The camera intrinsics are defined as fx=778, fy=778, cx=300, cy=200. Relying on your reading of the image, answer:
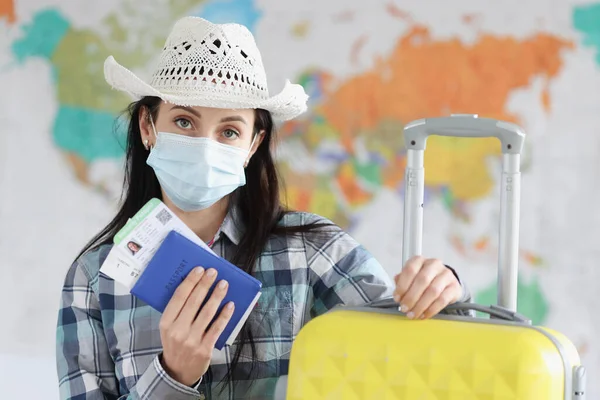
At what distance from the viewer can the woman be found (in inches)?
45.1

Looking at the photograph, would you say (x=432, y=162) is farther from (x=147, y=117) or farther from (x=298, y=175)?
(x=147, y=117)

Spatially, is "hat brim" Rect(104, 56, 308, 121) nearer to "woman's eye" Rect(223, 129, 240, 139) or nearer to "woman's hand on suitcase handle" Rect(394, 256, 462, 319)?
"woman's eye" Rect(223, 129, 240, 139)

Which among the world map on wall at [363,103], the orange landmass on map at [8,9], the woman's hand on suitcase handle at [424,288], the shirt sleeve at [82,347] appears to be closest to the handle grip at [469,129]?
the woman's hand on suitcase handle at [424,288]

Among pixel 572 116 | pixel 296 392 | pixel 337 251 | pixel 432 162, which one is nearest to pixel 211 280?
pixel 296 392

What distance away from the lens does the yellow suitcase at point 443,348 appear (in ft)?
2.62

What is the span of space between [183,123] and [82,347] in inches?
15.1

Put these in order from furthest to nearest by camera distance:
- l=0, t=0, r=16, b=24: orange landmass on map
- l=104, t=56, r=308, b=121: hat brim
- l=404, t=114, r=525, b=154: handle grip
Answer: l=0, t=0, r=16, b=24: orange landmass on map → l=104, t=56, r=308, b=121: hat brim → l=404, t=114, r=525, b=154: handle grip

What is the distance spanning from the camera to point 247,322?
119 centimetres

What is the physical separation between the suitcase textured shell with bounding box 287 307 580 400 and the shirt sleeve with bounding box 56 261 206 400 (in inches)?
17.2

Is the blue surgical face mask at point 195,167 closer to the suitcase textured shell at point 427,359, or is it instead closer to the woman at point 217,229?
the woman at point 217,229

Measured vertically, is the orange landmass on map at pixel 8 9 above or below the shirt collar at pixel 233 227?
above

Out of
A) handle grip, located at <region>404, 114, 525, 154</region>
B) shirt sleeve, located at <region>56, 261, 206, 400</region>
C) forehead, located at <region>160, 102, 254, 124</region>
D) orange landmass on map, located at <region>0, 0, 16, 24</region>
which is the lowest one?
shirt sleeve, located at <region>56, 261, 206, 400</region>

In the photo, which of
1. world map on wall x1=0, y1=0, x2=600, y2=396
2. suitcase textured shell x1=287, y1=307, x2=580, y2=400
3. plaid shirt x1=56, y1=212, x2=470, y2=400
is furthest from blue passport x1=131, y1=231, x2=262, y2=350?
world map on wall x1=0, y1=0, x2=600, y2=396

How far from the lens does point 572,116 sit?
1953mm
